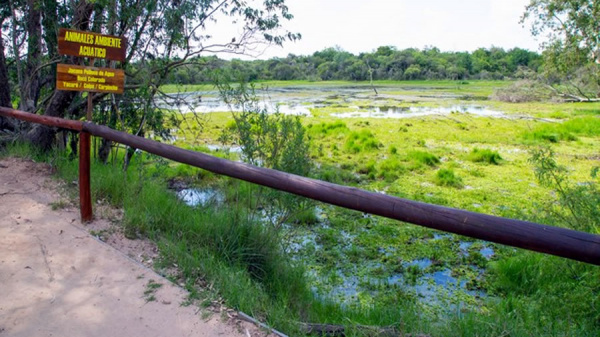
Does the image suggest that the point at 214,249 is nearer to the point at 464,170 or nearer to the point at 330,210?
the point at 330,210

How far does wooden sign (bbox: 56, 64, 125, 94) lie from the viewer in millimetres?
5379

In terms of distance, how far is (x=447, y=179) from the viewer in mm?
11547

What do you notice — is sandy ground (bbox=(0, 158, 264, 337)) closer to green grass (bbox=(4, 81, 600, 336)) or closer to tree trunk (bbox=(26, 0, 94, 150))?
green grass (bbox=(4, 81, 600, 336))

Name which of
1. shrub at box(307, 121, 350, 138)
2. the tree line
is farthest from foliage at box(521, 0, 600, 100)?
the tree line

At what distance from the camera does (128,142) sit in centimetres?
458

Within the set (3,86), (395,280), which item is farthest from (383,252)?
(3,86)

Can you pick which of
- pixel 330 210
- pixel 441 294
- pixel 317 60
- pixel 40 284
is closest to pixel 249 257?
pixel 40 284

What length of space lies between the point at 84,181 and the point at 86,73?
1323mm

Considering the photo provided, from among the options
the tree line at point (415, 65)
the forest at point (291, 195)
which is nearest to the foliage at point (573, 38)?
the forest at point (291, 195)

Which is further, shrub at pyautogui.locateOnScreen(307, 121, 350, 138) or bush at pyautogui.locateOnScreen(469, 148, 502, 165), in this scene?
shrub at pyautogui.locateOnScreen(307, 121, 350, 138)

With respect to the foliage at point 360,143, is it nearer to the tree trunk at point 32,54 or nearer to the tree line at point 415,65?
the tree trunk at point 32,54

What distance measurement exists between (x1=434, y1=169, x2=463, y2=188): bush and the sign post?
26.0 ft

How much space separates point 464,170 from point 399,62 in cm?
6360

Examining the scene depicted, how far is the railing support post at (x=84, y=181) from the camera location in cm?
493
